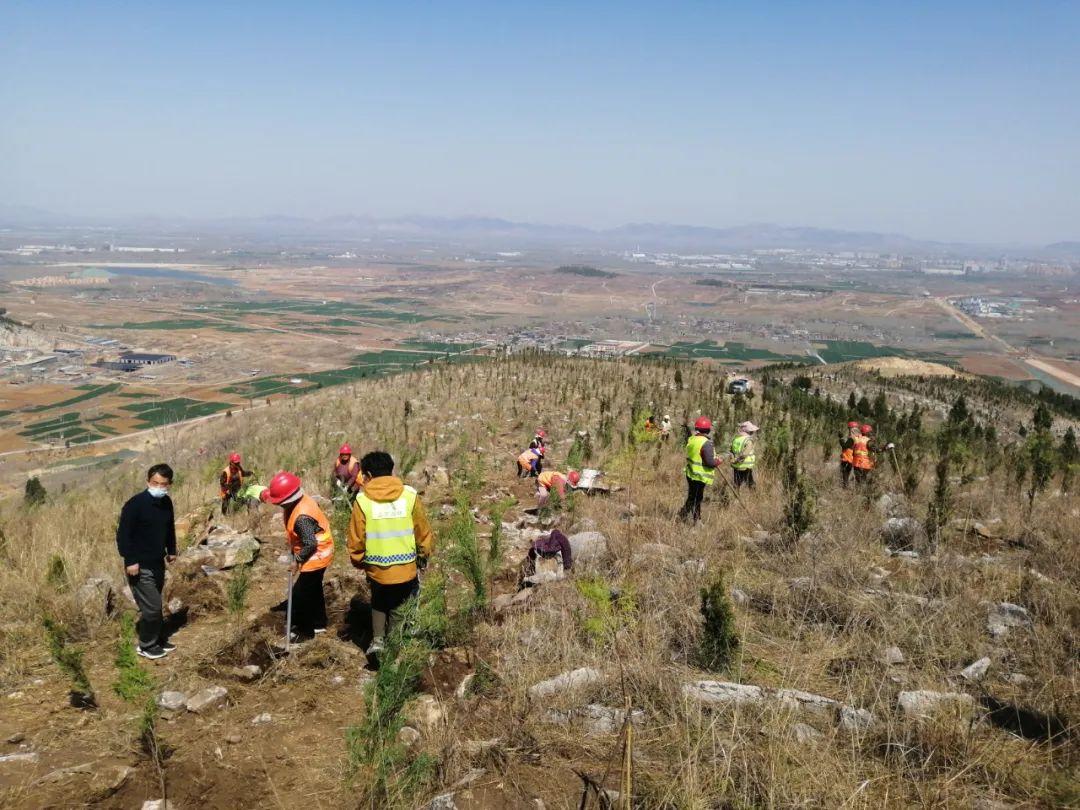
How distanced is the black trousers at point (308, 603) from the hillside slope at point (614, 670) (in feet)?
0.54

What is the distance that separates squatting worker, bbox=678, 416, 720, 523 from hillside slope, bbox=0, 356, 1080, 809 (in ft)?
0.70

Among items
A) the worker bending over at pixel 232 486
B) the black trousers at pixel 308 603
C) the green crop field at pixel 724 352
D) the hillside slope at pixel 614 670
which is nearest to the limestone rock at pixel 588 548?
the hillside slope at pixel 614 670

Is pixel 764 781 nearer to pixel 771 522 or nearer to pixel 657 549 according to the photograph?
pixel 657 549

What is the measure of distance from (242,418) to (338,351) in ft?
107

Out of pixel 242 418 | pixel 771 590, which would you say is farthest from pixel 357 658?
pixel 242 418

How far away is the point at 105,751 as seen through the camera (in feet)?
11.4

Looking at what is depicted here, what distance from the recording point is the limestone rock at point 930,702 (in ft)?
10.4

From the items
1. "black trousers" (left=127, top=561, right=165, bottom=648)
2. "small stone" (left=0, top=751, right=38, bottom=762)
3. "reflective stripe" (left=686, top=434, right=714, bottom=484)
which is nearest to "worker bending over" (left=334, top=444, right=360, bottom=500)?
"black trousers" (left=127, top=561, right=165, bottom=648)

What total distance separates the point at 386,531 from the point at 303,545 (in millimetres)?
889

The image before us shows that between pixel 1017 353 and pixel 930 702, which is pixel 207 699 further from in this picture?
pixel 1017 353

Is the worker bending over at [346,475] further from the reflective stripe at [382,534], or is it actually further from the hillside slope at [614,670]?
the reflective stripe at [382,534]

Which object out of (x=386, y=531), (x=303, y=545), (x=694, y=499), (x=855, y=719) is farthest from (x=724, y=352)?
(x=855, y=719)

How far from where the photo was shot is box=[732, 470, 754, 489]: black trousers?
27.5 ft

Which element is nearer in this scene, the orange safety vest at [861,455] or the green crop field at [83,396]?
the orange safety vest at [861,455]
